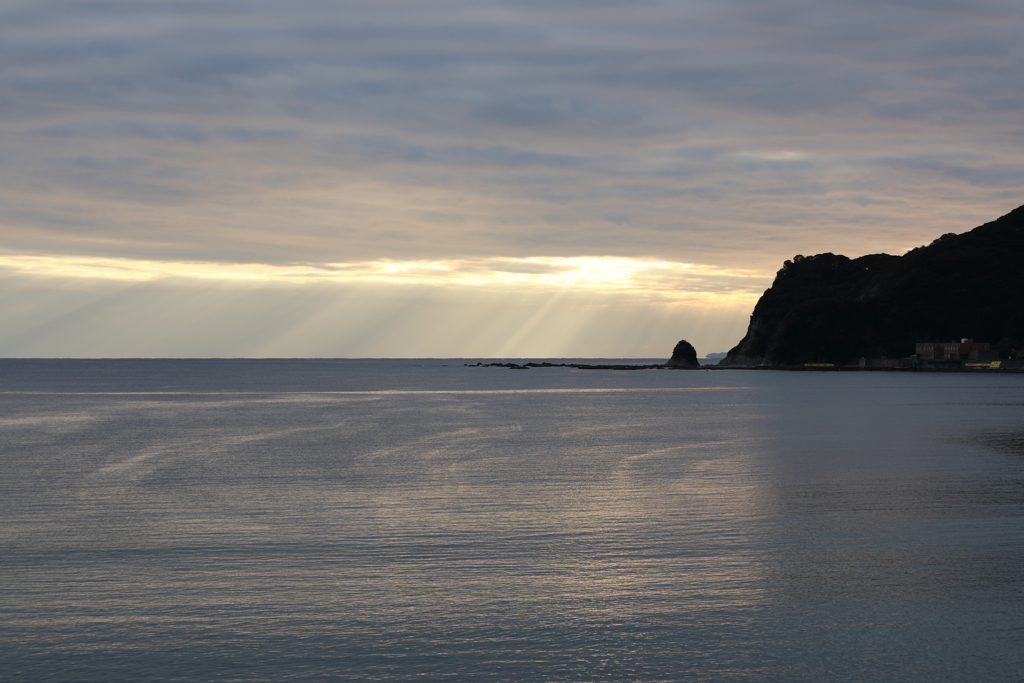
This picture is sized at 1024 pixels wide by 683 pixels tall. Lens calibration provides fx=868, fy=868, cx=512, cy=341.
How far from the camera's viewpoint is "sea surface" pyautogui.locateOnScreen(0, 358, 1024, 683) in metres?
14.9

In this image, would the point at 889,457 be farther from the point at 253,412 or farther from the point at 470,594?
the point at 253,412

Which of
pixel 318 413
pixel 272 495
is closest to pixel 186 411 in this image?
pixel 318 413

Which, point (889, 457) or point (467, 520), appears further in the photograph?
point (889, 457)

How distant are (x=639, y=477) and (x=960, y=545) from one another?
1681 centimetres

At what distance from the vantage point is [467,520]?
28.3 m

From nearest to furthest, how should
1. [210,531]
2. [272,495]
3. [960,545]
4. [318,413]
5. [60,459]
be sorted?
[960,545]
[210,531]
[272,495]
[60,459]
[318,413]

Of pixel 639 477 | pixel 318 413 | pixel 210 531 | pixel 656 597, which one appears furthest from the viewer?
pixel 318 413

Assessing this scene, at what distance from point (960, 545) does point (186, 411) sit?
83.0 m

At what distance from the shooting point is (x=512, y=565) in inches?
856

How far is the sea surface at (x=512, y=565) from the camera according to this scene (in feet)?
48.8

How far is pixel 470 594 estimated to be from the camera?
18844 mm

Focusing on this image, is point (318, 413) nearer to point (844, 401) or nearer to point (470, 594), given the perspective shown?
point (844, 401)

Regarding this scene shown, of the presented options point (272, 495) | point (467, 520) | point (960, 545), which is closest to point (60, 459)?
point (272, 495)

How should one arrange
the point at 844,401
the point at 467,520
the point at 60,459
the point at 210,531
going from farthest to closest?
the point at 844,401 → the point at 60,459 → the point at 467,520 → the point at 210,531
